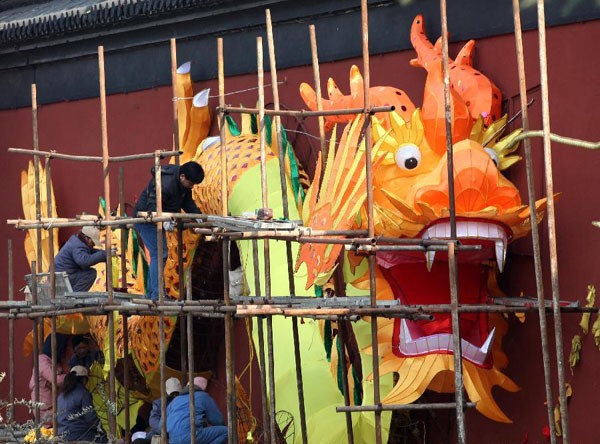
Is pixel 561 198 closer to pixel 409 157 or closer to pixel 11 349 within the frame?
pixel 409 157

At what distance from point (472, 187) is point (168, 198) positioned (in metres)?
2.53

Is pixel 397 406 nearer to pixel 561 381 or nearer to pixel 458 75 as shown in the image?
pixel 561 381

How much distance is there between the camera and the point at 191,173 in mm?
12328

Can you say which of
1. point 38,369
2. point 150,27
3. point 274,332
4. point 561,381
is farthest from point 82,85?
point 561,381

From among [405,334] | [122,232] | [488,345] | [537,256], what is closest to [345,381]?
[405,334]

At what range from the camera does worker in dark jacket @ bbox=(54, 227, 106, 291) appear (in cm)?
1403

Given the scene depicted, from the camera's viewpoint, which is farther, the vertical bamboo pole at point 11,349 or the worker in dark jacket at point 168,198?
the vertical bamboo pole at point 11,349

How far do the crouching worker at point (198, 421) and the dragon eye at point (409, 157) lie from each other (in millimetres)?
2183

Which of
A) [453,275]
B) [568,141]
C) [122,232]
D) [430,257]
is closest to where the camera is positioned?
[568,141]

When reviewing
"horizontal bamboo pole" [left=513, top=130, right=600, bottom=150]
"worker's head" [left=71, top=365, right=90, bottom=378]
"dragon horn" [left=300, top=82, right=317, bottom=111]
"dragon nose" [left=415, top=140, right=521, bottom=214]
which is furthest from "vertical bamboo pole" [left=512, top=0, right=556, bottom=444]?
"worker's head" [left=71, top=365, right=90, bottom=378]

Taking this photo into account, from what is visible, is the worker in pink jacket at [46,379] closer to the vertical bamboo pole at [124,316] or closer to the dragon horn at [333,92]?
the vertical bamboo pole at [124,316]

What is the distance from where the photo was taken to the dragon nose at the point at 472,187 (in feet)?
35.7

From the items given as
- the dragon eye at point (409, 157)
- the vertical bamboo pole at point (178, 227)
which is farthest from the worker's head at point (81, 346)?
the dragon eye at point (409, 157)

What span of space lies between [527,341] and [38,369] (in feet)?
13.3
